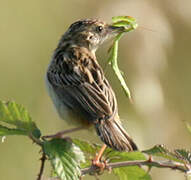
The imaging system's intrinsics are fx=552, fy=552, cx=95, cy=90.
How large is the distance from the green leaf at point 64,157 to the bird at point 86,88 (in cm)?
40

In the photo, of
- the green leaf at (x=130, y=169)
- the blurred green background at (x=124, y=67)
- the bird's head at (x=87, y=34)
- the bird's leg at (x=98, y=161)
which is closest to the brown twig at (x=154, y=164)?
the green leaf at (x=130, y=169)

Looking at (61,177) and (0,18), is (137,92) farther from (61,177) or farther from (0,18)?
(61,177)

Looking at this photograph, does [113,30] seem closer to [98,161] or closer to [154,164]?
[98,161]

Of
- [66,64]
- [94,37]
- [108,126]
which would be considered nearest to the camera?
[108,126]

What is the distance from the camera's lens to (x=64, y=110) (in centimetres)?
436

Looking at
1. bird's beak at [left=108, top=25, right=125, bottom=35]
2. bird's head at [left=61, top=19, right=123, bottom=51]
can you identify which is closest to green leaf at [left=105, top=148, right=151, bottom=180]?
bird's beak at [left=108, top=25, right=125, bottom=35]

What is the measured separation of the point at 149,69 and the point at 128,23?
322 centimetres

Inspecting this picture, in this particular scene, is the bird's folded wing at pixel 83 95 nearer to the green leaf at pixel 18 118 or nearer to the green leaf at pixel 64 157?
the green leaf at pixel 64 157

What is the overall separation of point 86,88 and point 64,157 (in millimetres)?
1441

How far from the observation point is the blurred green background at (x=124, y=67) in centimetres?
727

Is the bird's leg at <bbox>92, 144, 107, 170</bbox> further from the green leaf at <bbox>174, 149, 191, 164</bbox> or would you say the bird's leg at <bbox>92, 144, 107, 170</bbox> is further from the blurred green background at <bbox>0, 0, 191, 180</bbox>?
the blurred green background at <bbox>0, 0, 191, 180</bbox>

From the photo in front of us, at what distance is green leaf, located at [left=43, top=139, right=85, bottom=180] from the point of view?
9.76 ft

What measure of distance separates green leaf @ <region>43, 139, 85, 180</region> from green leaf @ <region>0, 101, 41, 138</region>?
0.37ft

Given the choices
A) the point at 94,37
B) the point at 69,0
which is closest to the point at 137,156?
the point at 94,37
